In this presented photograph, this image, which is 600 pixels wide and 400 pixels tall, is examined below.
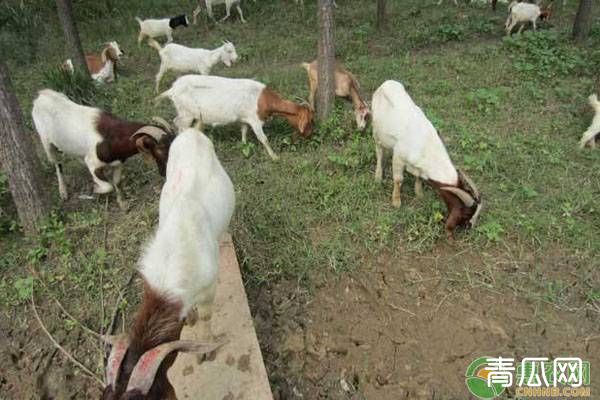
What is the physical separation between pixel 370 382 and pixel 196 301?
154cm

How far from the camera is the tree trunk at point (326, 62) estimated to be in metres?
6.37

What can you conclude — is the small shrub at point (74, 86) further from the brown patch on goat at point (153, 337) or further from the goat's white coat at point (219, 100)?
the brown patch on goat at point (153, 337)

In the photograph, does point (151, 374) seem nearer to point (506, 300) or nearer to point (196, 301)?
point (196, 301)

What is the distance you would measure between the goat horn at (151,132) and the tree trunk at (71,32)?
450 centimetres

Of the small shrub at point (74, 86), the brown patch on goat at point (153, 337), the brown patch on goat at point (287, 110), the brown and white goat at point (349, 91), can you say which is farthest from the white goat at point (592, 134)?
the small shrub at point (74, 86)

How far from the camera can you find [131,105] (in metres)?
7.92

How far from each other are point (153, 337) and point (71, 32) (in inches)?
299

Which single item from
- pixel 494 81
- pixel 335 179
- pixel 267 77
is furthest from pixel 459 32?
pixel 335 179

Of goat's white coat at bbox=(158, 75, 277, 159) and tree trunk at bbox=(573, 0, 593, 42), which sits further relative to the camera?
tree trunk at bbox=(573, 0, 593, 42)

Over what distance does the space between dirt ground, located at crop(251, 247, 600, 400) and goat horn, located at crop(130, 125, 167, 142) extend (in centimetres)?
207

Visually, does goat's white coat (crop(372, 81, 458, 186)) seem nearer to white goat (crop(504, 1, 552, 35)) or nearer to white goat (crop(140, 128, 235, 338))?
white goat (crop(140, 128, 235, 338))

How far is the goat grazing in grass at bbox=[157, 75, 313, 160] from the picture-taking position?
6.42 m

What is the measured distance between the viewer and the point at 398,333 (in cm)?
401

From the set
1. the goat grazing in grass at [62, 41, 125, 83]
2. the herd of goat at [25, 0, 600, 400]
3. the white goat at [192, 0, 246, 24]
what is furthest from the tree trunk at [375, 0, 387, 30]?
the goat grazing in grass at [62, 41, 125, 83]
